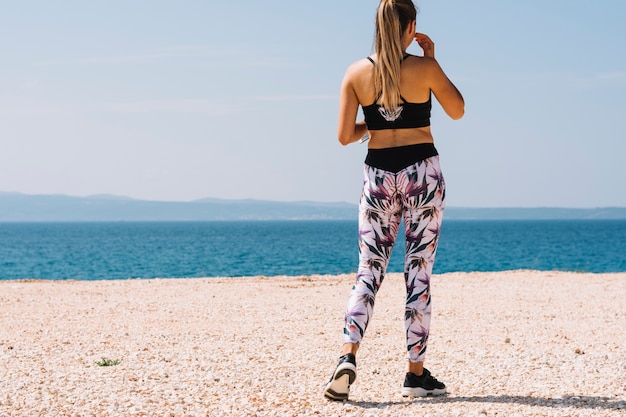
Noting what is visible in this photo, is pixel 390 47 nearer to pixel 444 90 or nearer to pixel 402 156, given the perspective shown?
pixel 444 90

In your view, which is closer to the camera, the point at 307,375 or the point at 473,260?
the point at 307,375

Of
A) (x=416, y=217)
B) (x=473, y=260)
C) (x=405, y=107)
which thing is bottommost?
(x=473, y=260)

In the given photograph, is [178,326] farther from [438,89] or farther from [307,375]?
[438,89]

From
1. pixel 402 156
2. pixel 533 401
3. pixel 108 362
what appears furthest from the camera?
pixel 108 362

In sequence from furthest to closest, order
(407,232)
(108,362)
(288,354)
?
1. (288,354)
2. (108,362)
3. (407,232)

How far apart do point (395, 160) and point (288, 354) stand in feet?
10.3

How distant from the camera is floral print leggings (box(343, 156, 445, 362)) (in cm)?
488

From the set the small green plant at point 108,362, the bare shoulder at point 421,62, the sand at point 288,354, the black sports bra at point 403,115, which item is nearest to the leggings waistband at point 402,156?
the black sports bra at point 403,115

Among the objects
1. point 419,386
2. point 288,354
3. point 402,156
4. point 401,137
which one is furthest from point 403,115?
point 288,354

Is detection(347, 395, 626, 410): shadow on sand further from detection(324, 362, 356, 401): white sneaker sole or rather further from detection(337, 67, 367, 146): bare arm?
detection(337, 67, 367, 146): bare arm

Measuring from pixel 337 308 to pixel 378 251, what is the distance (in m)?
6.65

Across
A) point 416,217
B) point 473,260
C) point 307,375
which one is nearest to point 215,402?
point 307,375

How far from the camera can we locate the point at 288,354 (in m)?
7.34

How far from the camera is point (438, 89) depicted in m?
4.79
